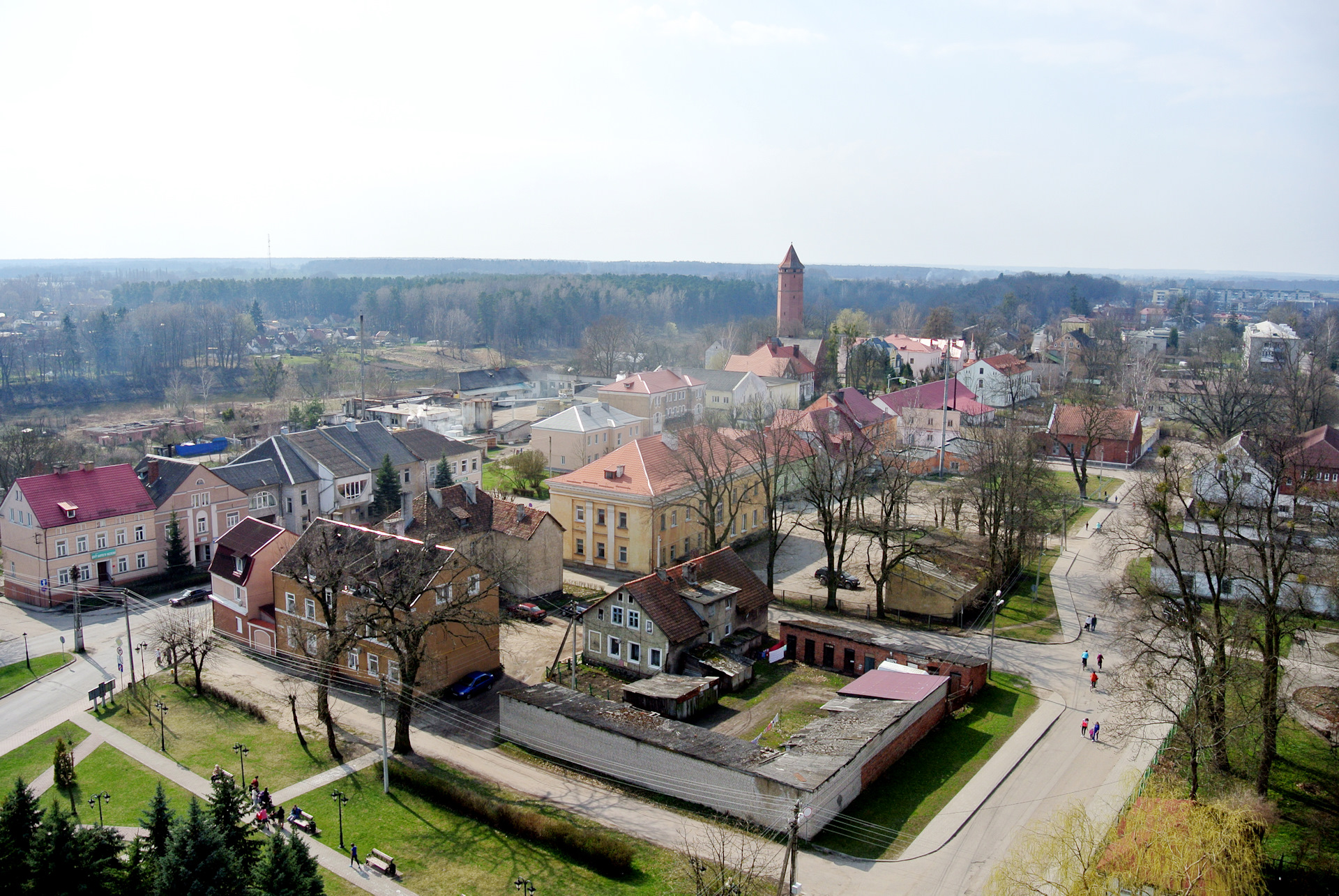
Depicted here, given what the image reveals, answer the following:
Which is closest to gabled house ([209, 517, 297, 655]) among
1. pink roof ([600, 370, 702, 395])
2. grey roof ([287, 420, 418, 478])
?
grey roof ([287, 420, 418, 478])

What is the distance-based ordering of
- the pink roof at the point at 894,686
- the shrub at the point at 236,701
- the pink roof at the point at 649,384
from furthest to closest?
the pink roof at the point at 649,384 → the shrub at the point at 236,701 → the pink roof at the point at 894,686

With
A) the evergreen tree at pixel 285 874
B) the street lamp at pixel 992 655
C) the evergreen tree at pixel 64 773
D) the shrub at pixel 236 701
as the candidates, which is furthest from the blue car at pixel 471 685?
the street lamp at pixel 992 655

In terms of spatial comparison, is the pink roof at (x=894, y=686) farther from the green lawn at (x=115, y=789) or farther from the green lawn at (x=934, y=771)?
the green lawn at (x=115, y=789)

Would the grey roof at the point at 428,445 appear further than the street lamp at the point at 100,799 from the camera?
Yes

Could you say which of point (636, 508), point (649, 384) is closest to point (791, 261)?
point (649, 384)

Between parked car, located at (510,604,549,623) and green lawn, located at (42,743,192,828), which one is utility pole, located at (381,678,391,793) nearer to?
green lawn, located at (42,743,192,828)

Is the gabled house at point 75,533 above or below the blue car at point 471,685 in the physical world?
above

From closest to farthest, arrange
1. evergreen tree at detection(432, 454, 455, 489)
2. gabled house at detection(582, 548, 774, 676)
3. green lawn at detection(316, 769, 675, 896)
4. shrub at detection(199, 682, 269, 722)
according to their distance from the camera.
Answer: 1. green lawn at detection(316, 769, 675, 896)
2. shrub at detection(199, 682, 269, 722)
3. gabled house at detection(582, 548, 774, 676)
4. evergreen tree at detection(432, 454, 455, 489)
